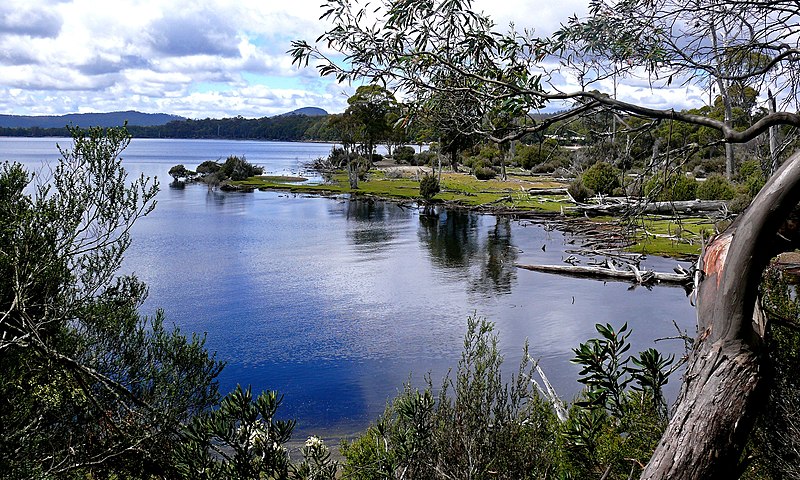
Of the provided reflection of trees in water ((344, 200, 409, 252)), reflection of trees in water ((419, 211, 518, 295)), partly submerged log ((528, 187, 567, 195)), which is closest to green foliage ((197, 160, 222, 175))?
reflection of trees in water ((344, 200, 409, 252))

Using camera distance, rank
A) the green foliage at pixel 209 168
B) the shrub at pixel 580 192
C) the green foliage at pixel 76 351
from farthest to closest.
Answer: the green foliage at pixel 209 168
the shrub at pixel 580 192
the green foliage at pixel 76 351

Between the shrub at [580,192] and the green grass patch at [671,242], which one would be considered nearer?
the green grass patch at [671,242]

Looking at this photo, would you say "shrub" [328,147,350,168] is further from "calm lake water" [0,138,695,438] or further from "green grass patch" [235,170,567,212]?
"calm lake water" [0,138,695,438]

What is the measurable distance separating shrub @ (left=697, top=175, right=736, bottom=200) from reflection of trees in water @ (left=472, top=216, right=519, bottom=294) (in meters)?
9.53

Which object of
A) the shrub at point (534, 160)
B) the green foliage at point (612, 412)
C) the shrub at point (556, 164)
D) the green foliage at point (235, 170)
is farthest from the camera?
the green foliage at point (235, 170)

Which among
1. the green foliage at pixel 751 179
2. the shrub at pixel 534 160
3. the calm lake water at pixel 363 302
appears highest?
the shrub at pixel 534 160

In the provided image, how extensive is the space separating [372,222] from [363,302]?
1791 centimetres

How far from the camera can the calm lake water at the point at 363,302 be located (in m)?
13.9

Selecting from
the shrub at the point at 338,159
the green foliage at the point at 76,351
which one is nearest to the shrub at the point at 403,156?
the shrub at the point at 338,159

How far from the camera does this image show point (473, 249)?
28.2 m

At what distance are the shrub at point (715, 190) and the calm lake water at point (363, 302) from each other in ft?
24.8

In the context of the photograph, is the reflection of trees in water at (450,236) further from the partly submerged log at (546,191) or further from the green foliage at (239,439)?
the green foliage at (239,439)

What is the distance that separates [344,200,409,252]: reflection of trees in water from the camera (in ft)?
100

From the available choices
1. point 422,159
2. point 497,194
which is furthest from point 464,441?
point 422,159
